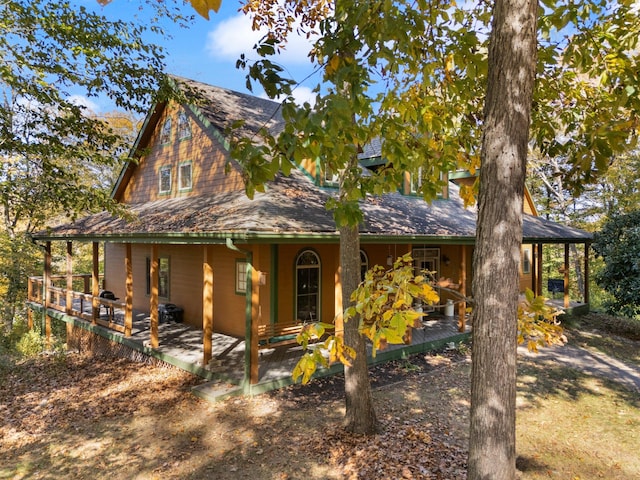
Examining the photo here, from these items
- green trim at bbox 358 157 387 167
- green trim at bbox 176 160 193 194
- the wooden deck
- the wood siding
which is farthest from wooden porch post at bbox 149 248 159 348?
green trim at bbox 358 157 387 167

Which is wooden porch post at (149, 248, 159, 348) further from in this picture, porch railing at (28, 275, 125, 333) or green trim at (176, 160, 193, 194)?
green trim at (176, 160, 193, 194)

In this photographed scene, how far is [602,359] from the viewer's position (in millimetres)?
10156

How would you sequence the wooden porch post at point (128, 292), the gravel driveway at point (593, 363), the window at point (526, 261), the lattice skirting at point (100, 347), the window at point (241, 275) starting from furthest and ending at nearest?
the window at point (526, 261)
the window at point (241, 275)
the wooden porch post at point (128, 292)
the lattice skirting at point (100, 347)
the gravel driveway at point (593, 363)

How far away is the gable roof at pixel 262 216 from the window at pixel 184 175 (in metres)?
0.53

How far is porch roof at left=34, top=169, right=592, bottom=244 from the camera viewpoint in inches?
295

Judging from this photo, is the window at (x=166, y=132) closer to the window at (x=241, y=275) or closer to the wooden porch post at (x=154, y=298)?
the wooden porch post at (x=154, y=298)

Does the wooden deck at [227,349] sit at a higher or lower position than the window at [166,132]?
lower

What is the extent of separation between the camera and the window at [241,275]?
10258 millimetres

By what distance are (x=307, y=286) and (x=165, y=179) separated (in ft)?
20.8

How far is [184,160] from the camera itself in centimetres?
1239

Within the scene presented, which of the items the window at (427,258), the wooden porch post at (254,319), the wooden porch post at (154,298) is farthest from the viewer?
the window at (427,258)

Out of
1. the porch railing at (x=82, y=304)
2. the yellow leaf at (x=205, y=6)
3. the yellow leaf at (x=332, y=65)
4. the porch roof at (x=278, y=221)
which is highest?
the yellow leaf at (x=332, y=65)

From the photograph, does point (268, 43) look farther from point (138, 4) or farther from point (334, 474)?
point (138, 4)

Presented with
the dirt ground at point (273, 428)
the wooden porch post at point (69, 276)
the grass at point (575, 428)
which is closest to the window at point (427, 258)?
the dirt ground at point (273, 428)
